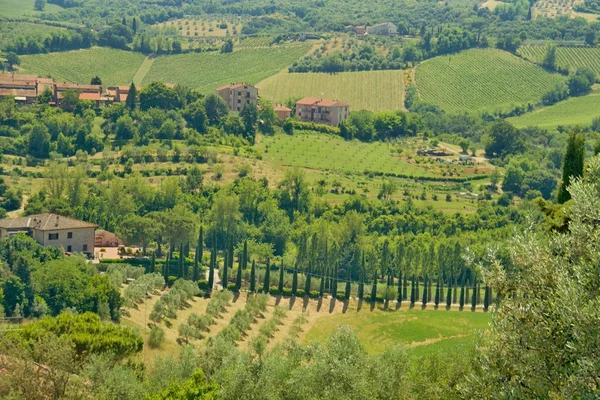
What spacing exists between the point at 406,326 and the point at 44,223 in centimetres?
2627

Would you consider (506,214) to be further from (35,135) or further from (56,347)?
(56,347)

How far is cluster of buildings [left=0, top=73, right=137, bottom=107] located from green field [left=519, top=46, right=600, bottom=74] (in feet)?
291

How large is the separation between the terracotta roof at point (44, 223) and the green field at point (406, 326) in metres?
19.2

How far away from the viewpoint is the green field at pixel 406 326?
216 feet

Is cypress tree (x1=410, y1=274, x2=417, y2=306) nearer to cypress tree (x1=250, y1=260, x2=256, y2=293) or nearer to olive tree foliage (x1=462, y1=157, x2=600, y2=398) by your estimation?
cypress tree (x1=250, y1=260, x2=256, y2=293)

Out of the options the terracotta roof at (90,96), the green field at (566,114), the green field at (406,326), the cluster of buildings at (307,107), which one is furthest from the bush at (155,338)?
→ the green field at (566,114)

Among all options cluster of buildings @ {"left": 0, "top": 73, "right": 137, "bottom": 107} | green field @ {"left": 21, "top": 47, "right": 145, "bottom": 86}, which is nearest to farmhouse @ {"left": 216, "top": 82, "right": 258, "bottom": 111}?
cluster of buildings @ {"left": 0, "top": 73, "right": 137, "bottom": 107}

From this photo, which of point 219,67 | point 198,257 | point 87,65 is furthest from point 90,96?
point 219,67

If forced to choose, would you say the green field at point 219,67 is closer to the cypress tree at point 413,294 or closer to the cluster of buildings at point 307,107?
the cluster of buildings at point 307,107

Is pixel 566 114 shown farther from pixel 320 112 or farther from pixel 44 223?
pixel 44 223

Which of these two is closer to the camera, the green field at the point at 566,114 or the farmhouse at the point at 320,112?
the farmhouse at the point at 320,112

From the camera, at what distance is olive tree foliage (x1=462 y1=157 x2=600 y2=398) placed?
22.5 metres

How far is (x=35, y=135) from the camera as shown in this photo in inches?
4099

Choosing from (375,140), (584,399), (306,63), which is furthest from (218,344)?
(306,63)
